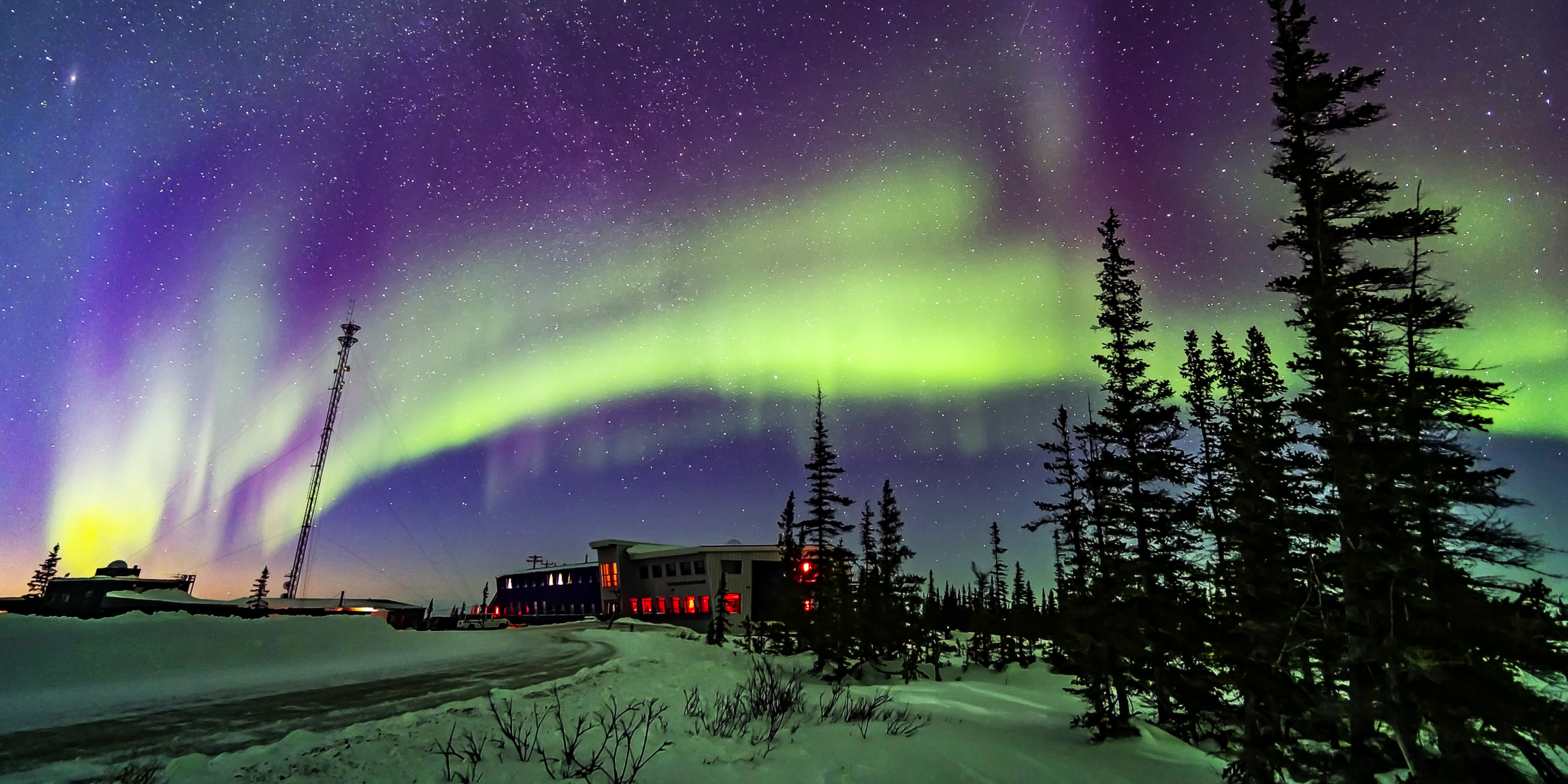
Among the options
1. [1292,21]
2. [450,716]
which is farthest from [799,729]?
[1292,21]

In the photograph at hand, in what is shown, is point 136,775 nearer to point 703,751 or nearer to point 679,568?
point 703,751

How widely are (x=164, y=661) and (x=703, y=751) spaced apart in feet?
61.8

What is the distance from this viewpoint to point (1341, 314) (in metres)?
13.1

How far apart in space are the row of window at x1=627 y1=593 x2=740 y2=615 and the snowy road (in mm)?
66802

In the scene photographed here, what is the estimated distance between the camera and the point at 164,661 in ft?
60.5

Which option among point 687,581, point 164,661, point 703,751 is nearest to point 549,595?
point 687,581

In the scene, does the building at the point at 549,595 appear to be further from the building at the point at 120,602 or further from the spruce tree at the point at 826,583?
the spruce tree at the point at 826,583

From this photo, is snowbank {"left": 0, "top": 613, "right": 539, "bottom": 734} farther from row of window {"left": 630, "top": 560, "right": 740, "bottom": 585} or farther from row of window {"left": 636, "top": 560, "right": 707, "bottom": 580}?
row of window {"left": 636, "top": 560, "right": 707, "bottom": 580}

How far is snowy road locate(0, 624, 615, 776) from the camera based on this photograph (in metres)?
8.35

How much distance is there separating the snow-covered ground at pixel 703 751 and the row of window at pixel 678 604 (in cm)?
6675

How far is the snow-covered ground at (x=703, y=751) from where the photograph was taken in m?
7.12

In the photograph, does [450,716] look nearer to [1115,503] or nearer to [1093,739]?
[1093,739]

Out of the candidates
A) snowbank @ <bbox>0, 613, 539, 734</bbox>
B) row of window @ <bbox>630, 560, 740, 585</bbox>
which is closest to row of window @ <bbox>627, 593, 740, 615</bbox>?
row of window @ <bbox>630, 560, 740, 585</bbox>

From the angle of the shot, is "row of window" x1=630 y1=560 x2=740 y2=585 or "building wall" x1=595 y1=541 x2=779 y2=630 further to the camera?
"row of window" x1=630 y1=560 x2=740 y2=585
